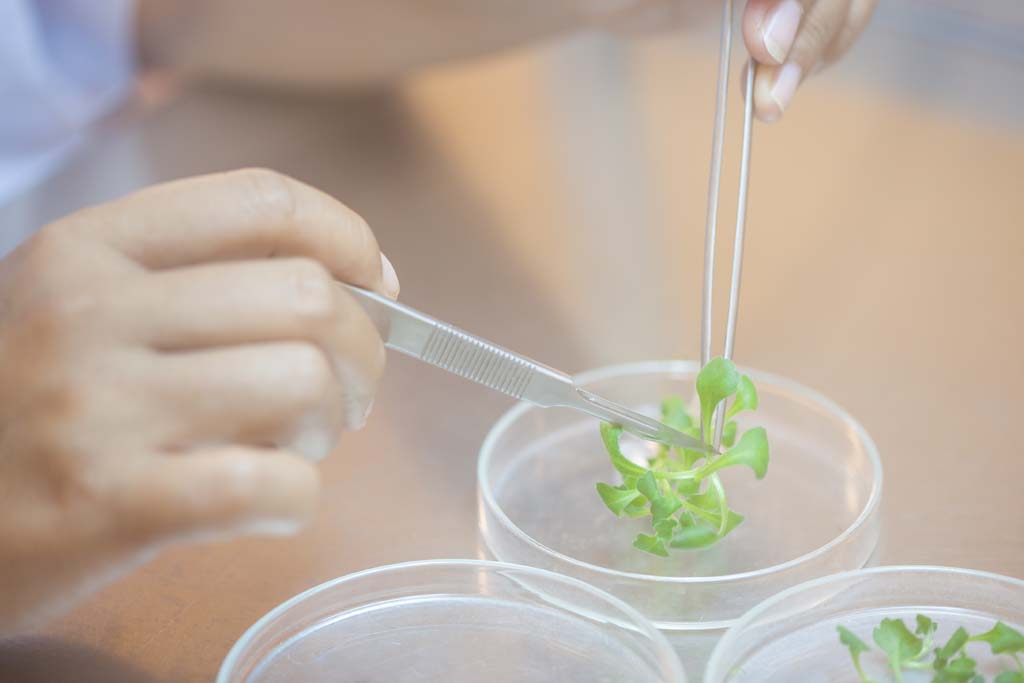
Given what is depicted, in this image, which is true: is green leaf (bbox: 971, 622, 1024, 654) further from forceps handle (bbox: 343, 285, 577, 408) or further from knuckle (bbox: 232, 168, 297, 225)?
knuckle (bbox: 232, 168, 297, 225)

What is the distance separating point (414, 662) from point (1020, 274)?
620 millimetres

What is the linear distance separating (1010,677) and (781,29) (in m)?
0.46

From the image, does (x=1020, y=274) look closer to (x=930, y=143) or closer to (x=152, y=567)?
(x=930, y=143)

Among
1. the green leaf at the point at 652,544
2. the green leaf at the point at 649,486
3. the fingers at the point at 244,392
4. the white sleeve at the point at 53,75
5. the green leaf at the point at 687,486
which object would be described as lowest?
the fingers at the point at 244,392

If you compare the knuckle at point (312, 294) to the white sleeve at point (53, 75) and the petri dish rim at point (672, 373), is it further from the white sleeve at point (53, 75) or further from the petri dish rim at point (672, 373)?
the white sleeve at point (53, 75)

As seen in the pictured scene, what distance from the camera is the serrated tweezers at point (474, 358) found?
58 centimetres

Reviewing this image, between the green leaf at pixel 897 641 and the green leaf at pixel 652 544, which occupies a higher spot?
the green leaf at pixel 652 544

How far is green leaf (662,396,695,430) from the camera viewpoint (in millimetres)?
730

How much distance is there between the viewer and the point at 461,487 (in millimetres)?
779

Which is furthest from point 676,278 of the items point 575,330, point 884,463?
point 884,463

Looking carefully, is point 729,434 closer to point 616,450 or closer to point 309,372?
point 616,450

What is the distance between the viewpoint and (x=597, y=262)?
3.37 ft

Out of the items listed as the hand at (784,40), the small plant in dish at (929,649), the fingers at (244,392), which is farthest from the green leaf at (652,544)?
the hand at (784,40)

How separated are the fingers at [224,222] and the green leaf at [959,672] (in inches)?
13.7
